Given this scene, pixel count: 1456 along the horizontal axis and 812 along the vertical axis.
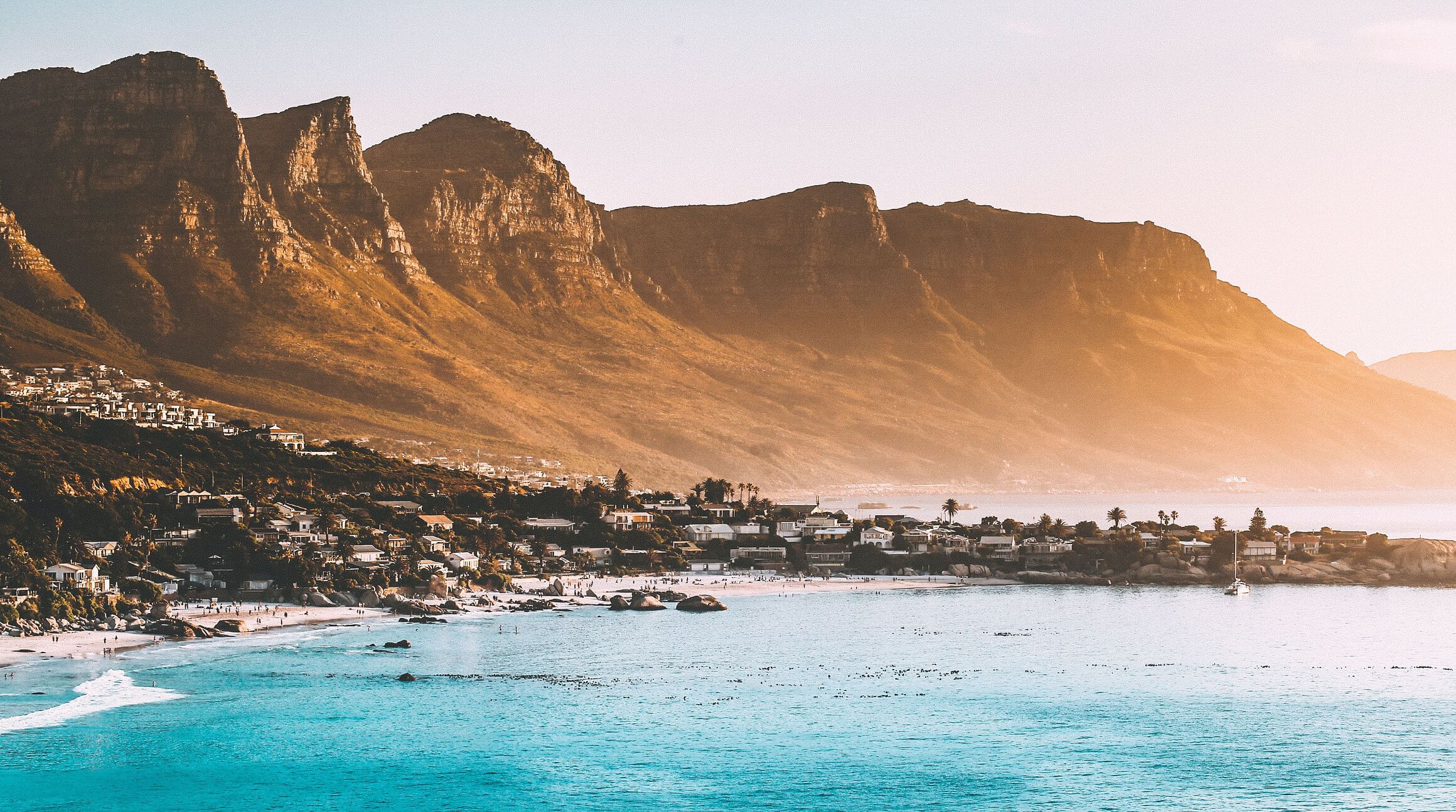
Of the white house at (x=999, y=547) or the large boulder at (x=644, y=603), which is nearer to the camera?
the large boulder at (x=644, y=603)

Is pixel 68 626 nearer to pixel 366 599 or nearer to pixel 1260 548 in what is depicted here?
pixel 366 599

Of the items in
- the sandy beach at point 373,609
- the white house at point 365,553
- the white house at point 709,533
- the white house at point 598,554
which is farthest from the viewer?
the white house at point 709,533

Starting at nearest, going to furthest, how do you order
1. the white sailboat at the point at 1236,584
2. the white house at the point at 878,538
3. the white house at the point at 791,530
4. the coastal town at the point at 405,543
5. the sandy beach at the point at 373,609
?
the sandy beach at the point at 373,609, the coastal town at the point at 405,543, the white sailboat at the point at 1236,584, the white house at the point at 878,538, the white house at the point at 791,530

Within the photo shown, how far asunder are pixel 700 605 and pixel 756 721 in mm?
53073

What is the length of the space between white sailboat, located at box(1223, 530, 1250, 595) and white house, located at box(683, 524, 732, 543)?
2141 inches

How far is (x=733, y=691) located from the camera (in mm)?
95500

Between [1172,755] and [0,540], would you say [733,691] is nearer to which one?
[1172,755]

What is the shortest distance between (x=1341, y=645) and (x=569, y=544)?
82574 mm

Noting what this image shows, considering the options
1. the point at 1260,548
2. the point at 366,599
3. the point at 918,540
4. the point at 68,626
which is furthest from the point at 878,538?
the point at 68,626

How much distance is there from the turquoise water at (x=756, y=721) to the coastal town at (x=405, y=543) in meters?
14.9

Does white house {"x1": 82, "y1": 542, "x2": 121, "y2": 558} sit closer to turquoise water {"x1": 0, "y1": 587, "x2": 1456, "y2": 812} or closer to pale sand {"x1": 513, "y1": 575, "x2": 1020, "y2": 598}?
→ turquoise water {"x1": 0, "y1": 587, "x2": 1456, "y2": 812}

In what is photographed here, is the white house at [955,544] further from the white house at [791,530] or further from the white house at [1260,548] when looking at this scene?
the white house at [1260,548]

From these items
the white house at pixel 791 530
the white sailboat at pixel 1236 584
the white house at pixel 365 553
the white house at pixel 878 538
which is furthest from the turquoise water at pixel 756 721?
the white house at pixel 791 530

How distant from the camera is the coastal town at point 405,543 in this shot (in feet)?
411
